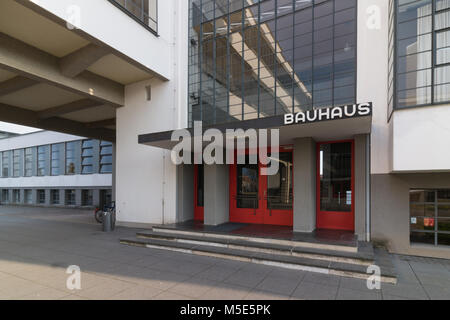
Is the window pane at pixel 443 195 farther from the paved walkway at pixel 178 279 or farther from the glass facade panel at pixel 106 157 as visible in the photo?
the glass facade panel at pixel 106 157

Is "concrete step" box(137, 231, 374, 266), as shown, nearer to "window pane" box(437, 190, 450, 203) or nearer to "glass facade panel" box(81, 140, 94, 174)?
"window pane" box(437, 190, 450, 203)

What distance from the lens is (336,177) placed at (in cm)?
762

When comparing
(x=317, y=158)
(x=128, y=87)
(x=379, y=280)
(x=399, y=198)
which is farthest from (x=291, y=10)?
(x=379, y=280)

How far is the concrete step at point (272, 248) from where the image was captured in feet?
17.1

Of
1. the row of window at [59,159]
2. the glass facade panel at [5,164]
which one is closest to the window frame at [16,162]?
the row of window at [59,159]

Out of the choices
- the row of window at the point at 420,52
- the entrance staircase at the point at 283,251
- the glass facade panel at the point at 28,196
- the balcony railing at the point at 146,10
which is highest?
the balcony railing at the point at 146,10

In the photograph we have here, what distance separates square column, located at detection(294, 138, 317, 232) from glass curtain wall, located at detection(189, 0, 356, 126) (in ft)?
4.31

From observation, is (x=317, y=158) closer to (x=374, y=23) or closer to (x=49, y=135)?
(x=374, y=23)

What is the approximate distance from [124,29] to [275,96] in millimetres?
5536

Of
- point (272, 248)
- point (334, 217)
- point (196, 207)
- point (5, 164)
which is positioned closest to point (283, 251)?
point (272, 248)

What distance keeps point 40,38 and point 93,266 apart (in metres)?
7.14

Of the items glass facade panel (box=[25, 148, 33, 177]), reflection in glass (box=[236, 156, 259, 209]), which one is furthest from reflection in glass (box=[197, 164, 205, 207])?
glass facade panel (box=[25, 148, 33, 177])

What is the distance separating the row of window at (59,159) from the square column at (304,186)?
55.8 ft

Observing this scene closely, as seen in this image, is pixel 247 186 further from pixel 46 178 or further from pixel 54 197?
pixel 46 178
